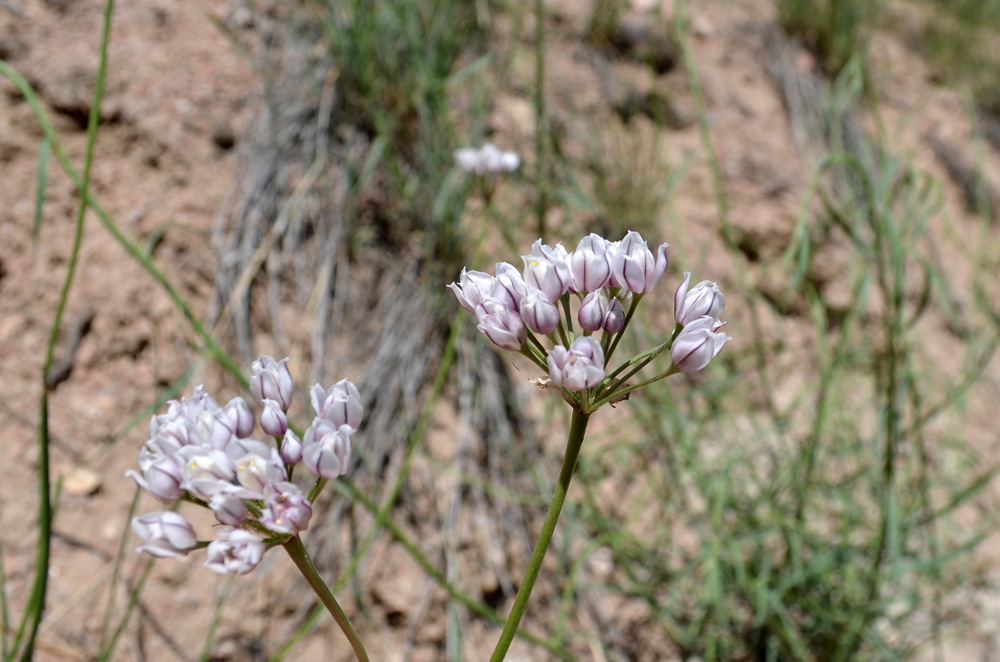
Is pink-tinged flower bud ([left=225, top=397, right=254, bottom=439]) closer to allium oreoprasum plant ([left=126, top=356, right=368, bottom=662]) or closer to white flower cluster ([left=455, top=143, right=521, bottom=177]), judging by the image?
allium oreoprasum plant ([left=126, top=356, right=368, bottom=662])

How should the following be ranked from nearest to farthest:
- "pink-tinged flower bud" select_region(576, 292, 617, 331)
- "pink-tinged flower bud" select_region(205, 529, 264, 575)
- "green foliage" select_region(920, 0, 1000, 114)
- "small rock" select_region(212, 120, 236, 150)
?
1. "pink-tinged flower bud" select_region(205, 529, 264, 575)
2. "pink-tinged flower bud" select_region(576, 292, 617, 331)
3. "small rock" select_region(212, 120, 236, 150)
4. "green foliage" select_region(920, 0, 1000, 114)

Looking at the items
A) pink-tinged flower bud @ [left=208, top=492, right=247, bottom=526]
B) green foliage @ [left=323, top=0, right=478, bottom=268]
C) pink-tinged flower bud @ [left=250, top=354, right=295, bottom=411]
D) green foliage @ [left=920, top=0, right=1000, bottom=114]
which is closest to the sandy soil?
green foliage @ [left=323, top=0, right=478, bottom=268]

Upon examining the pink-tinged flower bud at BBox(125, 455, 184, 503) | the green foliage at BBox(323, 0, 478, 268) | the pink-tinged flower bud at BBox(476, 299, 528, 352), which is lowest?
the pink-tinged flower bud at BBox(125, 455, 184, 503)

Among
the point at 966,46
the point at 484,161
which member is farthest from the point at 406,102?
the point at 966,46

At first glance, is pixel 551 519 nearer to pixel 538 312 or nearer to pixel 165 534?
pixel 538 312

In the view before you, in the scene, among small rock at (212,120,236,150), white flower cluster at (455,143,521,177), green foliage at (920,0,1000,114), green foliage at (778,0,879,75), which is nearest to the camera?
white flower cluster at (455,143,521,177)
